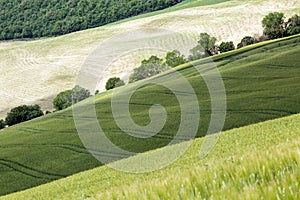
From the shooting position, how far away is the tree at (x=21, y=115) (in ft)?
240

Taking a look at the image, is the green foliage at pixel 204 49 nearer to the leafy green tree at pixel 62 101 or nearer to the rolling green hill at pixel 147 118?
the leafy green tree at pixel 62 101

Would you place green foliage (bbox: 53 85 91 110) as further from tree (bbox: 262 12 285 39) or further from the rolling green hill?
tree (bbox: 262 12 285 39)

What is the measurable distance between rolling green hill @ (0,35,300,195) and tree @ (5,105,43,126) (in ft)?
66.3

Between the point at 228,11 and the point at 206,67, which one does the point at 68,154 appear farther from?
Answer: the point at 228,11

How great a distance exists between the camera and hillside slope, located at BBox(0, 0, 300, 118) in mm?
102938

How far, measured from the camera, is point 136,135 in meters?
38.3

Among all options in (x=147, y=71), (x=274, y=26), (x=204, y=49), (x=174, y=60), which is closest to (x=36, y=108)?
(x=147, y=71)

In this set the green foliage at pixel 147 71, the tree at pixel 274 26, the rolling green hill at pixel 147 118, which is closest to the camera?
Result: the rolling green hill at pixel 147 118

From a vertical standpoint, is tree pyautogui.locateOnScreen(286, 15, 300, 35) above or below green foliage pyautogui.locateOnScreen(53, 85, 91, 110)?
above

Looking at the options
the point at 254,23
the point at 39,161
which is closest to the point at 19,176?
the point at 39,161

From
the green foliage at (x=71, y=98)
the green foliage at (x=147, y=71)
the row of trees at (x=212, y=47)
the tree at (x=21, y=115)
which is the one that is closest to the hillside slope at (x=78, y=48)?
the green foliage at (x=71, y=98)

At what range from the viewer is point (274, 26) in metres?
95.2

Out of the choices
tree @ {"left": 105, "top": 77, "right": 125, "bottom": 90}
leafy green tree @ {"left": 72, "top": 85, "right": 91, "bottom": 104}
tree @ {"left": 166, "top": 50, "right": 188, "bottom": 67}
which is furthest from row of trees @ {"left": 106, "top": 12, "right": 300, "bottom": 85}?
leafy green tree @ {"left": 72, "top": 85, "right": 91, "bottom": 104}

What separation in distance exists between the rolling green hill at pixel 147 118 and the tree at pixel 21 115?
20205mm
